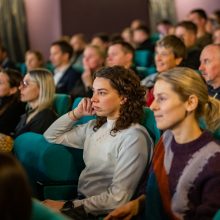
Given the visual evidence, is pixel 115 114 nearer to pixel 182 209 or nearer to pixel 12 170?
pixel 182 209

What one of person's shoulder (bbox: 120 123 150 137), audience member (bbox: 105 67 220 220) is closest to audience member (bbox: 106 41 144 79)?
person's shoulder (bbox: 120 123 150 137)

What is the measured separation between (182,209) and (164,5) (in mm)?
7682

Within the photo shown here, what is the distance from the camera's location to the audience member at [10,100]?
11.3 feet

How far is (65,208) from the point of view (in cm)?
214

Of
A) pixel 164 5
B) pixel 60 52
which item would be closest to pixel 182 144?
pixel 60 52

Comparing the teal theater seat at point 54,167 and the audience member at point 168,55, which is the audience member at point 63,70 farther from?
the teal theater seat at point 54,167

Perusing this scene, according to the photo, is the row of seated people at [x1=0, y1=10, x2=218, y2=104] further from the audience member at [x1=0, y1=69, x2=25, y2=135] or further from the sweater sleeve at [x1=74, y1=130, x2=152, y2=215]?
the sweater sleeve at [x1=74, y1=130, x2=152, y2=215]

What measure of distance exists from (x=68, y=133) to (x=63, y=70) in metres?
2.82

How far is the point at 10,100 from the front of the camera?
139 inches

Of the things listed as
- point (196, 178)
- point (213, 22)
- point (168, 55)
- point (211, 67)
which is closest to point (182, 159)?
point (196, 178)

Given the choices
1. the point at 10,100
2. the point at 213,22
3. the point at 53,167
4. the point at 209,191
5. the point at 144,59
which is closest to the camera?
the point at 209,191

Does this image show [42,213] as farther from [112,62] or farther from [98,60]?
[98,60]

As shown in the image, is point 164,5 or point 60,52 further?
point 164,5

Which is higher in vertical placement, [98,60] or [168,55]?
[168,55]
